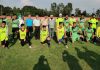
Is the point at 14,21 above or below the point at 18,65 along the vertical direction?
above

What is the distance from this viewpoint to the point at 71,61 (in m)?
12.3

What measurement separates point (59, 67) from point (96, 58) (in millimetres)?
2736

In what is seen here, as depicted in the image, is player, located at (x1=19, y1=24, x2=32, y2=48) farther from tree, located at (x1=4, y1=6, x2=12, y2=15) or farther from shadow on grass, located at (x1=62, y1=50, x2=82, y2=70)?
tree, located at (x1=4, y1=6, x2=12, y2=15)

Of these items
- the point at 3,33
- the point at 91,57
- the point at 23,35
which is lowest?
the point at 91,57

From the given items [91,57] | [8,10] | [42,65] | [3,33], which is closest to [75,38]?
[91,57]

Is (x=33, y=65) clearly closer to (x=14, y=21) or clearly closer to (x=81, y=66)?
(x=81, y=66)

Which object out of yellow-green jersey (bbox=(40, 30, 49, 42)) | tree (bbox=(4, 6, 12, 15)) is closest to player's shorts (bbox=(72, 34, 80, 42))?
yellow-green jersey (bbox=(40, 30, 49, 42))

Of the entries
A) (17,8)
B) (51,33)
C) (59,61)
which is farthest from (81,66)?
(17,8)

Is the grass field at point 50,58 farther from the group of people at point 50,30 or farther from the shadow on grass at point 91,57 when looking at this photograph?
the group of people at point 50,30

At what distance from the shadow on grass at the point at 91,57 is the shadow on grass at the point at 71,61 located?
0.54 meters

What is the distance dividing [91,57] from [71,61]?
155cm

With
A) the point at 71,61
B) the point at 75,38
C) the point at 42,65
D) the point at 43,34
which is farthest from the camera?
the point at 75,38

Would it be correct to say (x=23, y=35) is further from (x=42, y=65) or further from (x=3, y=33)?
(x=42, y=65)

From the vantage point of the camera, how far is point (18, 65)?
11.5m
